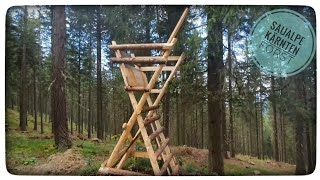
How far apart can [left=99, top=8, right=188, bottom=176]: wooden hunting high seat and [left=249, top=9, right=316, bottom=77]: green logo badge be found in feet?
2.65

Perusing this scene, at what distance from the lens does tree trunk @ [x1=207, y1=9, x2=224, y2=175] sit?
4.17 m

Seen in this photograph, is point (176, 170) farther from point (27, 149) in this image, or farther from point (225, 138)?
point (27, 149)

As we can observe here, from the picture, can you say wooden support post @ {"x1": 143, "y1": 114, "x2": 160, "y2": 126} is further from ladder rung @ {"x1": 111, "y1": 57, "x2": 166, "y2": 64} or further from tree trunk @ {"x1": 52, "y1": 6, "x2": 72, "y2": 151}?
tree trunk @ {"x1": 52, "y1": 6, "x2": 72, "y2": 151}

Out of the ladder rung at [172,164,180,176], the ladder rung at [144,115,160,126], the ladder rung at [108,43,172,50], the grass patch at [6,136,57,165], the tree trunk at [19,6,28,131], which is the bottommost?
the ladder rung at [172,164,180,176]

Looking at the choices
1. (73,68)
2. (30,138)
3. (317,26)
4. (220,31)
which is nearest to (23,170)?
(30,138)

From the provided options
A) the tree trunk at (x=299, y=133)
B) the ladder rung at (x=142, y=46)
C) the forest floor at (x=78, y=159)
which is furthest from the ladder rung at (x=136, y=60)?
the tree trunk at (x=299, y=133)

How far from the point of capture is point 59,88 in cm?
420

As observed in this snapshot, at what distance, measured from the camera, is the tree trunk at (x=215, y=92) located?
417 centimetres

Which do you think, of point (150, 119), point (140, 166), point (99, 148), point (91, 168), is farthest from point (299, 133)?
point (91, 168)

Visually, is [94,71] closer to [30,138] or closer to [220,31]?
[30,138]

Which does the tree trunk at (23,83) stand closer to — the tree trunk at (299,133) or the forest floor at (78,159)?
the forest floor at (78,159)

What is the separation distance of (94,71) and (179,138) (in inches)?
44.5

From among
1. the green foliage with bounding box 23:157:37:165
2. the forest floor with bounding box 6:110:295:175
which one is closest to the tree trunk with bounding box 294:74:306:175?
the forest floor with bounding box 6:110:295:175

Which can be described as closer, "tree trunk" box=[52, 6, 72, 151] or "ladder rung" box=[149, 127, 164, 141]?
"ladder rung" box=[149, 127, 164, 141]
